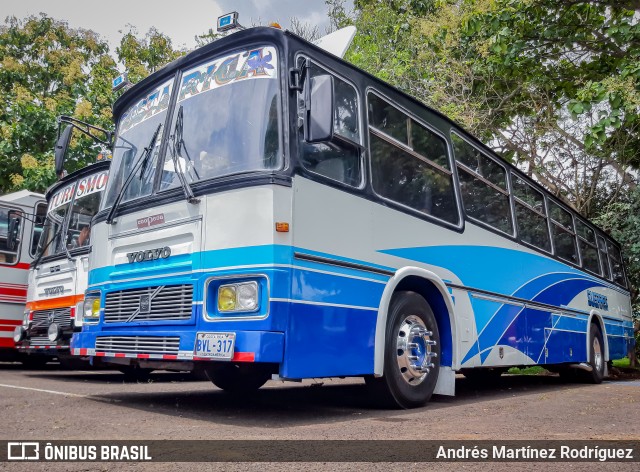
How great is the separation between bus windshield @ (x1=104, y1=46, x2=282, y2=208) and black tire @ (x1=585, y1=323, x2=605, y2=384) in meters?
8.39

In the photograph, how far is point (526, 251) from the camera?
351 inches

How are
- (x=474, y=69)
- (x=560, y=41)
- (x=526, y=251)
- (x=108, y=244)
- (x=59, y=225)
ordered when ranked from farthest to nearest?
(x=474, y=69) < (x=560, y=41) < (x=59, y=225) < (x=526, y=251) < (x=108, y=244)

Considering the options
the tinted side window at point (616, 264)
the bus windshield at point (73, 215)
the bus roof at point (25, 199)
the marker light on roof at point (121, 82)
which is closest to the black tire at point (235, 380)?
the marker light on roof at point (121, 82)

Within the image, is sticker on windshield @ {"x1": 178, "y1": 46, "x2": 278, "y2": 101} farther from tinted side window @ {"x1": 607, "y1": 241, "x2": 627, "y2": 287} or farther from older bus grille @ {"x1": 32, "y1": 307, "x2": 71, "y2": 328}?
tinted side window @ {"x1": 607, "y1": 241, "x2": 627, "y2": 287}

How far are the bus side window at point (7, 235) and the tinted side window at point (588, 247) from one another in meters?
9.62

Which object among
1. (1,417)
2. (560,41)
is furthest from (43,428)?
(560,41)

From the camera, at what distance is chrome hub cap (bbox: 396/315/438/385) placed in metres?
5.86

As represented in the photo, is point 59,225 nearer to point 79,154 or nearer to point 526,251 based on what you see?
point 526,251

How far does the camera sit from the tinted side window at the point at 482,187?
7.46m

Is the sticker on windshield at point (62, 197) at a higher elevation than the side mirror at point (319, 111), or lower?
higher

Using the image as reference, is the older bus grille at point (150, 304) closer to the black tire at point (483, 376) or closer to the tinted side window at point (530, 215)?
the tinted side window at point (530, 215)

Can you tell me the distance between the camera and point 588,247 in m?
12.3

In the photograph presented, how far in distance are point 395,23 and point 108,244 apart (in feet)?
54.6

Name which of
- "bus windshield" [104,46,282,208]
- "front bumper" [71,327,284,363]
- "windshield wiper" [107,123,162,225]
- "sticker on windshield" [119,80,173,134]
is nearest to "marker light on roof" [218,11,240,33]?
"bus windshield" [104,46,282,208]
